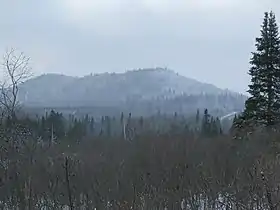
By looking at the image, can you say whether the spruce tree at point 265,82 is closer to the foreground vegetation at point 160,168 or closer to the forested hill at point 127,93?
the foreground vegetation at point 160,168

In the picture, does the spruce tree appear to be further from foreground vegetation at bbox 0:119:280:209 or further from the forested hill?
the forested hill

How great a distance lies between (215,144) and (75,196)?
7.03 metres

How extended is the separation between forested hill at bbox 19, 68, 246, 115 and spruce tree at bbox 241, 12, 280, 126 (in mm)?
80982

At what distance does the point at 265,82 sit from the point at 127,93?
119m

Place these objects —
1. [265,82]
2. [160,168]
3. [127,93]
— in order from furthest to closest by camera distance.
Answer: [127,93] → [265,82] → [160,168]

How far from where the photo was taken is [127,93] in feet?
448

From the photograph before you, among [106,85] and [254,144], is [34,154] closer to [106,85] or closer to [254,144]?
[254,144]

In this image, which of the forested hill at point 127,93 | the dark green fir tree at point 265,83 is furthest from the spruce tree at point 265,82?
the forested hill at point 127,93

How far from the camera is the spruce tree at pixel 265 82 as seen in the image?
17.8 m

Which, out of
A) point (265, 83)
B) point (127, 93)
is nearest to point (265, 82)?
point (265, 83)

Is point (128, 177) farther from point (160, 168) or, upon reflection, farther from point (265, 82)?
point (265, 82)

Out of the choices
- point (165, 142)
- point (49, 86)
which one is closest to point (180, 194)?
point (165, 142)

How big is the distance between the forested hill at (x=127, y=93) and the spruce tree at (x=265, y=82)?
81.0 metres

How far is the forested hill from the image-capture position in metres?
111
